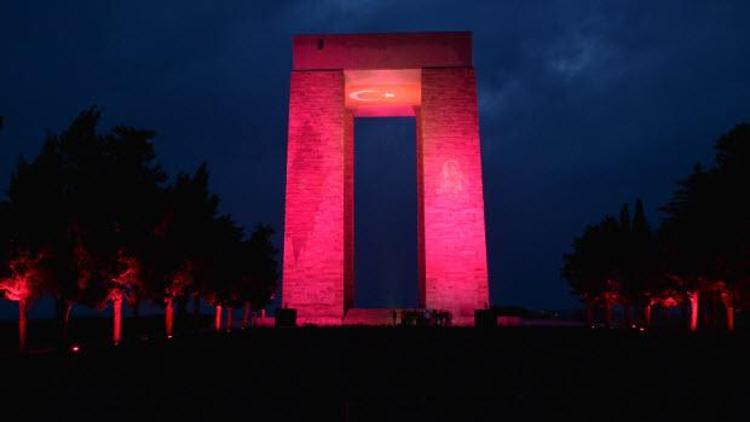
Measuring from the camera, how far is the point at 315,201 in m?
28.1

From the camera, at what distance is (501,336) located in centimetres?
1478

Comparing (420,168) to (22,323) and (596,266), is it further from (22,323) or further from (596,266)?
(22,323)

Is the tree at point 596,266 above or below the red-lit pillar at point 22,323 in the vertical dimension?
above

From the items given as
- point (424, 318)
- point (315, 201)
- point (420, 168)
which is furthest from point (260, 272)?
point (424, 318)

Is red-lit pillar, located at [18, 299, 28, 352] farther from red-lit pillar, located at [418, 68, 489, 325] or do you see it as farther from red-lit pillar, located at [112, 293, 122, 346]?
red-lit pillar, located at [418, 68, 489, 325]

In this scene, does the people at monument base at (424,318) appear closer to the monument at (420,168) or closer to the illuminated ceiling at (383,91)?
the monument at (420,168)

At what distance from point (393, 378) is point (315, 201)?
1726cm

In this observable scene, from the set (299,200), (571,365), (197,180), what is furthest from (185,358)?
(299,200)

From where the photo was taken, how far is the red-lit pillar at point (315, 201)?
27.4 meters

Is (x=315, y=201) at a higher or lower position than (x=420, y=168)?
lower

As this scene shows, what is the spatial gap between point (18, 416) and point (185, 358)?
380cm

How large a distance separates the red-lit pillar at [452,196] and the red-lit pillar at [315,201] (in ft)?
12.1

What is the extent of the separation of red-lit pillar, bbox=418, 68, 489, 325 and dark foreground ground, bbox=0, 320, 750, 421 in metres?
12.5

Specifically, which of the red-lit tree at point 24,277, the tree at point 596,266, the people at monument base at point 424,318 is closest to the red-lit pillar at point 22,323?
the red-lit tree at point 24,277
